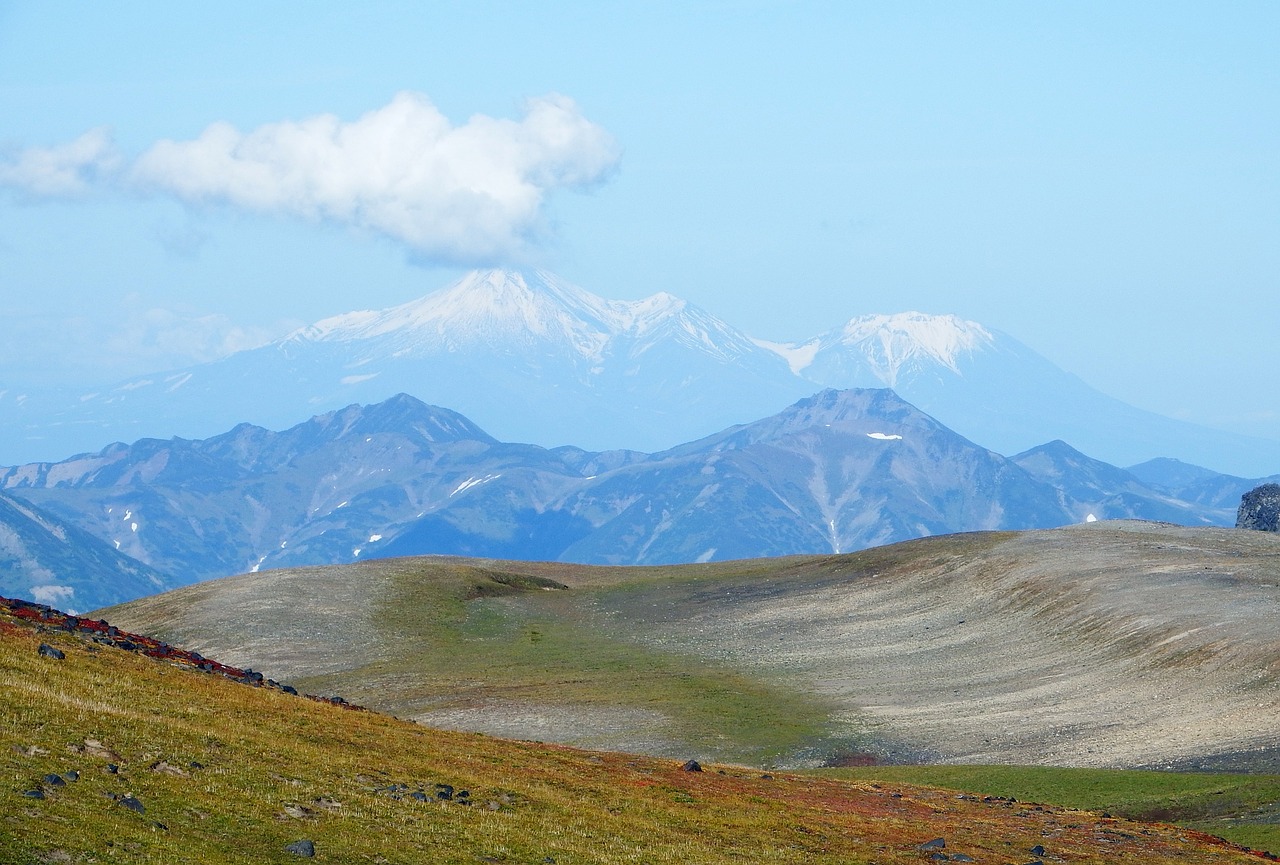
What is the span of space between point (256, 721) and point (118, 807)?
500 inches

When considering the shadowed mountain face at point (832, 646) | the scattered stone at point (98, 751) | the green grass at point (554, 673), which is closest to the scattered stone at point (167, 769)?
the scattered stone at point (98, 751)

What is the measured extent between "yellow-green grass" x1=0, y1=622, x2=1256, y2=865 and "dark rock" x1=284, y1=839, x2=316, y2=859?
0.18m

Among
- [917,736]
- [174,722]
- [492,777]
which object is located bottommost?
[917,736]

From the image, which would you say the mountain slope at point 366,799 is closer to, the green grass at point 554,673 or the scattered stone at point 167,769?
the scattered stone at point 167,769

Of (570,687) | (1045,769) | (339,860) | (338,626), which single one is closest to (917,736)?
(1045,769)

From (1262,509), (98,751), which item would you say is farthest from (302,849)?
(1262,509)

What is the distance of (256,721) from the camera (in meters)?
42.5

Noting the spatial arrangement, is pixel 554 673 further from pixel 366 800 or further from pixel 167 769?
pixel 167 769

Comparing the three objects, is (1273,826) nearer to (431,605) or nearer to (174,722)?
(174,722)

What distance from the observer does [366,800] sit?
116 feet

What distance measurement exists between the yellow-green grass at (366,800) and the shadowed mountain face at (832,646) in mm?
21062

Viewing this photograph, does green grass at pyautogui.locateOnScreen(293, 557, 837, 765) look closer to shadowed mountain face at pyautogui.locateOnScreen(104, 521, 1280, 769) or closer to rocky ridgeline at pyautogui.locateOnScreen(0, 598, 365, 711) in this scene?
shadowed mountain face at pyautogui.locateOnScreen(104, 521, 1280, 769)

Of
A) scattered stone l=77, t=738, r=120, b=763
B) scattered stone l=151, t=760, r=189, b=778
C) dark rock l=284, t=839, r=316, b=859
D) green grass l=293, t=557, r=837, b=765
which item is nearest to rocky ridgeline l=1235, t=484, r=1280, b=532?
green grass l=293, t=557, r=837, b=765

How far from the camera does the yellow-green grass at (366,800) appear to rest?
29.9 metres
